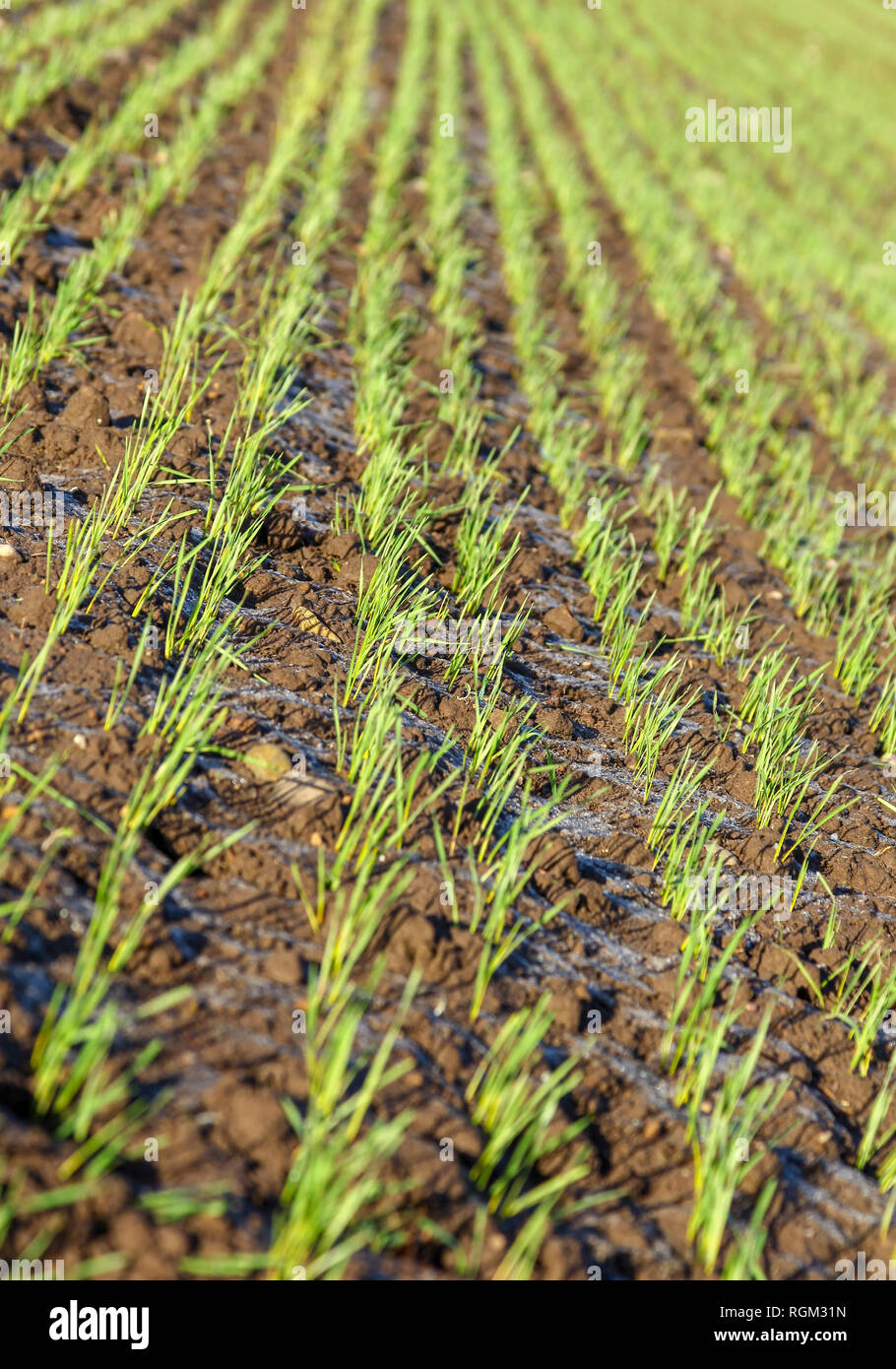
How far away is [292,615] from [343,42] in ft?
28.1

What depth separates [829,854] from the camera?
2.77 metres

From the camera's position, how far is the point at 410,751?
246cm

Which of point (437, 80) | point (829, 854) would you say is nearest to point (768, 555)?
point (829, 854)

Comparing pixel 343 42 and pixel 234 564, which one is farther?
pixel 343 42

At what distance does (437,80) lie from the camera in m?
9.40

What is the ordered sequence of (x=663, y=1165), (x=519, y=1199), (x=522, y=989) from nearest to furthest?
(x=519, y=1199)
(x=663, y=1165)
(x=522, y=989)

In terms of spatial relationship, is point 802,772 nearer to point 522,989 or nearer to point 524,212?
point 522,989

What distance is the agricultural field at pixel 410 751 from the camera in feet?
5.47

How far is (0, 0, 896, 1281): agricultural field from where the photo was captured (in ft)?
5.47

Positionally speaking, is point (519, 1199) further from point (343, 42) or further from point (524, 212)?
point (343, 42)

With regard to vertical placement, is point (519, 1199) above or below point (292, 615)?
below

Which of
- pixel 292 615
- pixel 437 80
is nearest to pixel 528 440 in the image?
pixel 292 615
